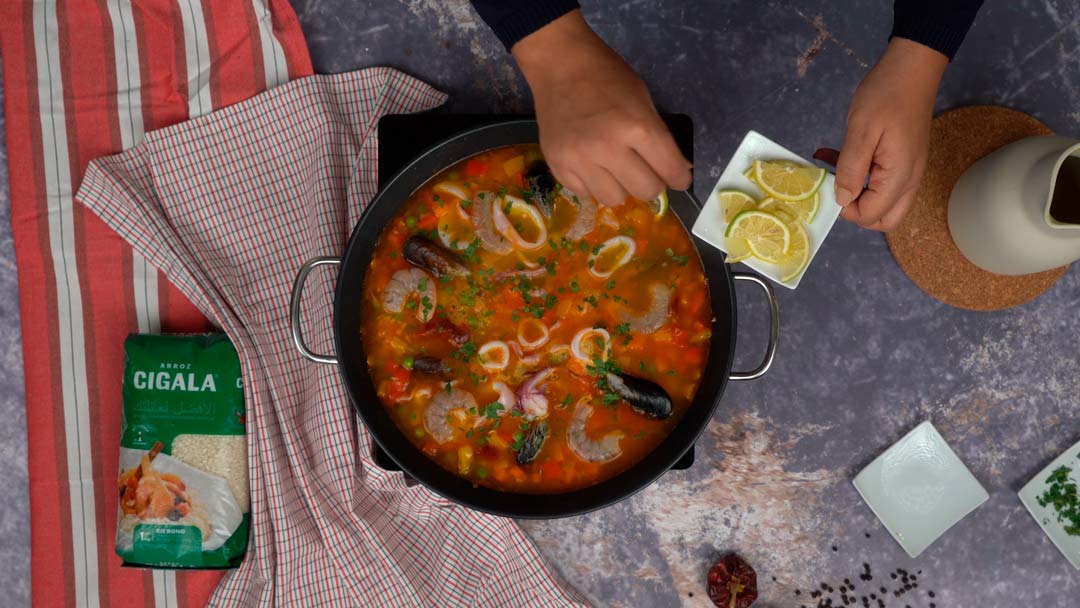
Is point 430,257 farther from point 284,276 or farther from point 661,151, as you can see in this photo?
point 661,151

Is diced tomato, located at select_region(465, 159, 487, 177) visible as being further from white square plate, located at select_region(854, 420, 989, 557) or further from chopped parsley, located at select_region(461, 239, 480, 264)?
white square plate, located at select_region(854, 420, 989, 557)

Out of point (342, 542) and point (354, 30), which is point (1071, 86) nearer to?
point (354, 30)

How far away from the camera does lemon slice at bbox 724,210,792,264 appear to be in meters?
1.73

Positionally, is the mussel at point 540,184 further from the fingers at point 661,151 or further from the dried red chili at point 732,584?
the dried red chili at point 732,584

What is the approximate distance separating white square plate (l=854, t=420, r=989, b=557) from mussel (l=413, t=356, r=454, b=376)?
1.33 meters

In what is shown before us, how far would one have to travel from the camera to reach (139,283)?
2.46m

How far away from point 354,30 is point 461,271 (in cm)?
92

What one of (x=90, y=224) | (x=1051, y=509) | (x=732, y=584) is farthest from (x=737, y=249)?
(x=90, y=224)

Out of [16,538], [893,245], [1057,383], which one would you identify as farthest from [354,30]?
[1057,383]

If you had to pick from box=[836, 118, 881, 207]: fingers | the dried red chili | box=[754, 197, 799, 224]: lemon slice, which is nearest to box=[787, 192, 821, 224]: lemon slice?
box=[754, 197, 799, 224]: lemon slice

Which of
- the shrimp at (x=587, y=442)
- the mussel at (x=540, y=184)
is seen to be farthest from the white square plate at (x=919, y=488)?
the mussel at (x=540, y=184)

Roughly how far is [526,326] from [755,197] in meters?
0.68

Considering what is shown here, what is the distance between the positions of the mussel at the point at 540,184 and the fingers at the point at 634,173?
0.54 meters

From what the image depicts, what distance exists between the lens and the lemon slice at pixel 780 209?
1.74 meters
